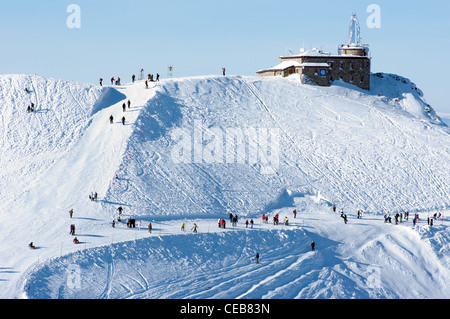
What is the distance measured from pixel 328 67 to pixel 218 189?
31.5m

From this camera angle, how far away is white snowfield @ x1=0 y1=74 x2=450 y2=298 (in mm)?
39688

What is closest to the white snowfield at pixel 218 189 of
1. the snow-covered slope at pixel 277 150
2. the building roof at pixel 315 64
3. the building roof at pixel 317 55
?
the snow-covered slope at pixel 277 150

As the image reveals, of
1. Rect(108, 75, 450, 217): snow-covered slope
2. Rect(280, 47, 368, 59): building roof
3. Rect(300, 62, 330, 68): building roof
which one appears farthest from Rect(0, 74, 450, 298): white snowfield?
Rect(280, 47, 368, 59): building roof

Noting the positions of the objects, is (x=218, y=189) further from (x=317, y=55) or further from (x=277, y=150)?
→ (x=317, y=55)

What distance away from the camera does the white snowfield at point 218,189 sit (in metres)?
39.7

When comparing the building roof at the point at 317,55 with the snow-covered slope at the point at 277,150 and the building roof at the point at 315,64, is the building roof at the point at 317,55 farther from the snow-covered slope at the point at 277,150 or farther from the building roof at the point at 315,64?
the snow-covered slope at the point at 277,150

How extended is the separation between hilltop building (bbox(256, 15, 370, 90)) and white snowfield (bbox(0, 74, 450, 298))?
66.1 inches

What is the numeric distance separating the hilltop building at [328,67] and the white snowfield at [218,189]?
5.51 feet

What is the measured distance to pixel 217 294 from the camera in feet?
125

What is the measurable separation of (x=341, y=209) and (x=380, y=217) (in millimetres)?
3694

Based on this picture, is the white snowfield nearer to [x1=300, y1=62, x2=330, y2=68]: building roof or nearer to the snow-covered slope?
the snow-covered slope

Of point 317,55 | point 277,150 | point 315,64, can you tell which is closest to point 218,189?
point 277,150

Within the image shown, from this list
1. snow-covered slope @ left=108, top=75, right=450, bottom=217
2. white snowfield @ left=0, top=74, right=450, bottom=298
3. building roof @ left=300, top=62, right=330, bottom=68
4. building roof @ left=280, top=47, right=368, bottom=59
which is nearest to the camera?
white snowfield @ left=0, top=74, right=450, bottom=298
